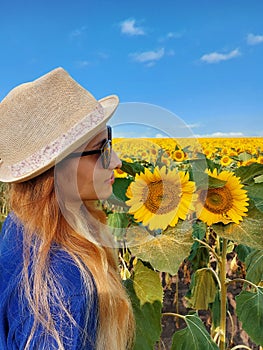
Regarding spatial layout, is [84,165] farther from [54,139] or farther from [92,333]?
[92,333]

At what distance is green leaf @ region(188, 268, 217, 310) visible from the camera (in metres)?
1.92

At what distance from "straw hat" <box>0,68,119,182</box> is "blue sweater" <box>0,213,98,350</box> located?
0.60 feet

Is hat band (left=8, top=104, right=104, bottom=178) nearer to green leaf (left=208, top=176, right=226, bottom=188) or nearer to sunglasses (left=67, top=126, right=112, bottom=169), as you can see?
sunglasses (left=67, top=126, right=112, bottom=169)

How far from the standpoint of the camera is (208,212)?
1382 mm

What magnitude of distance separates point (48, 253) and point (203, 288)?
117cm

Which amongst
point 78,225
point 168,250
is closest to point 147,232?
point 168,250

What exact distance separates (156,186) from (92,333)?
52 cm

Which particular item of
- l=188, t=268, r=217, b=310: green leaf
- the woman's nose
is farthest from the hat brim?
l=188, t=268, r=217, b=310: green leaf

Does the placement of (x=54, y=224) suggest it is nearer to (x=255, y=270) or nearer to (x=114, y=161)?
(x=114, y=161)

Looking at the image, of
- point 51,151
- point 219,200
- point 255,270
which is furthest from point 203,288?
point 51,151

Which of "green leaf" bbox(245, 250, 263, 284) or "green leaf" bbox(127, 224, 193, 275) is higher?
"green leaf" bbox(127, 224, 193, 275)

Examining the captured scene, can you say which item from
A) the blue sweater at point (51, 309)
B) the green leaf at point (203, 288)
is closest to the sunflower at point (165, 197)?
the blue sweater at point (51, 309)

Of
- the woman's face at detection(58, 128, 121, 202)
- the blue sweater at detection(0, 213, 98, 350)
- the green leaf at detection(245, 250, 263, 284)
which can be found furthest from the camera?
the green leaf at detection(245, 250, 263, 284)

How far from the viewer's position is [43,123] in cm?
96
